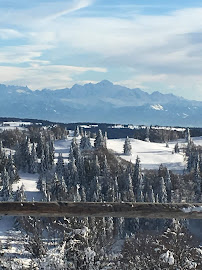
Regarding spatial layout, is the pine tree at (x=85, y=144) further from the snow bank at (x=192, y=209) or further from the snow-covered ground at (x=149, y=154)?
the snow bank at (x=192, y=209)

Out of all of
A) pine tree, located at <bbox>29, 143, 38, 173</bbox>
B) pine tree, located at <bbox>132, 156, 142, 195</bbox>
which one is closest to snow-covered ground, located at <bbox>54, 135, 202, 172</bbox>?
pine tree, located at <bbox>29, 143, 38, 173</bbox>

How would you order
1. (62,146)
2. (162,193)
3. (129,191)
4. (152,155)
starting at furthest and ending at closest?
(62,146) < (152,155) < (162,193) < (129,191)

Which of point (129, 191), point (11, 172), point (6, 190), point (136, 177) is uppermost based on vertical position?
point (136, 177)

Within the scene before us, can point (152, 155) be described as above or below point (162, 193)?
above

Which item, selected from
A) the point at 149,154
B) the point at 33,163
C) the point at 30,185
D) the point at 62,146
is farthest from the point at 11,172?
the point at 149,154

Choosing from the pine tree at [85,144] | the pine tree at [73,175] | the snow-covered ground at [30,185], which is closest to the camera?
the snow-covered ground at [30,185]

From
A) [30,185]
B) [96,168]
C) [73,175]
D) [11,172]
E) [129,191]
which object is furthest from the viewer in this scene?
[96,168]

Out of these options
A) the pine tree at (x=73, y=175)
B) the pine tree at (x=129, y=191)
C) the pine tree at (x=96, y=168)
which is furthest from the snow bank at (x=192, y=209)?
the pine tree at (x=96, y=168)

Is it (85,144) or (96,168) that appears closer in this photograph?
(96,168)

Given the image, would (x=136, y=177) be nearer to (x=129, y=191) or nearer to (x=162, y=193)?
(x=162, y=193)

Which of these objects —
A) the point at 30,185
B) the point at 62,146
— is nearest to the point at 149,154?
the point at 62,146

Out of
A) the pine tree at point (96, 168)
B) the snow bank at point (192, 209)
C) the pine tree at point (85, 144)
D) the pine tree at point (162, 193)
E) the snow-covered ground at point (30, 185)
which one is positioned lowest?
the snow-covered ground at point (30, 185)

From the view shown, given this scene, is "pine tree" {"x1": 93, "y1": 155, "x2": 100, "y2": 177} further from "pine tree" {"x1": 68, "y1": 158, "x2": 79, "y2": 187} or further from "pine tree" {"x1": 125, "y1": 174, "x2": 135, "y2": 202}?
"pine tree" {"x1": 125, "y1": 174, "x2": 135, "y2": 202}

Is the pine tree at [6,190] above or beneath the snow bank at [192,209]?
beneath
